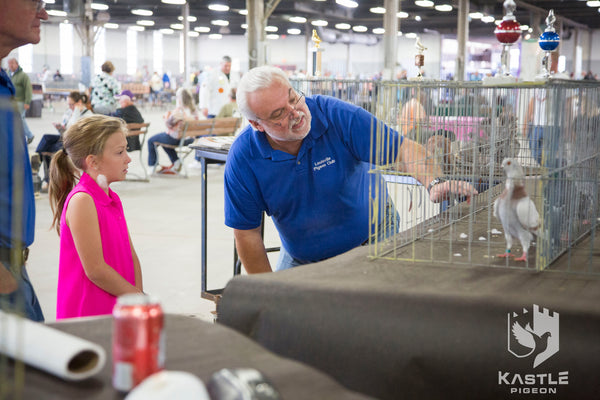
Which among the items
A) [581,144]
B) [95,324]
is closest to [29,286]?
[95,324]

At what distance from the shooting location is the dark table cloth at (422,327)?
140 cm

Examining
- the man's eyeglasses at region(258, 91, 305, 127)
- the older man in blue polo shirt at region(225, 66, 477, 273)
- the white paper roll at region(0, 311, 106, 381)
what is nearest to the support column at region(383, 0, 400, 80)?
the older man in blue polo shirt at region(225, 66, 477, 273)

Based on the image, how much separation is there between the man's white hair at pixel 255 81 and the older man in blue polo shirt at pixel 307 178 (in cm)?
3

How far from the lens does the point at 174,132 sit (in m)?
8.20

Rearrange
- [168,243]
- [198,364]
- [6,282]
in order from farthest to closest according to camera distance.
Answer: [168,243] < [6,282] < [198,364]

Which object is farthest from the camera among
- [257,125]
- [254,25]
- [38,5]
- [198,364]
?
[254,25]

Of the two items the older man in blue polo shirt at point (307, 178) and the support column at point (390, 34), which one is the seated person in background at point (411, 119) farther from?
the support column at point (390, 34)

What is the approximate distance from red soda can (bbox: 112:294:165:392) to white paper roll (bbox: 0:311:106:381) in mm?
79

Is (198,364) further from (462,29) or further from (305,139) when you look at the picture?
(462,29)

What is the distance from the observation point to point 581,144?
1.95m

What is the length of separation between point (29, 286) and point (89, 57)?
70.6 ft

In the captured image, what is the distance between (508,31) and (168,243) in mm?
3809

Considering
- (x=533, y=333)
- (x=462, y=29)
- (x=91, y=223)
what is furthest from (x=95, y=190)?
(x=462, y=29)

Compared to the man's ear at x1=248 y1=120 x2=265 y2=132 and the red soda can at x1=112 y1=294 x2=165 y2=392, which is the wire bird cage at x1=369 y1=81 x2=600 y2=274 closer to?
the man's ear at x1=248 y1=120 x2=265 y2=132
